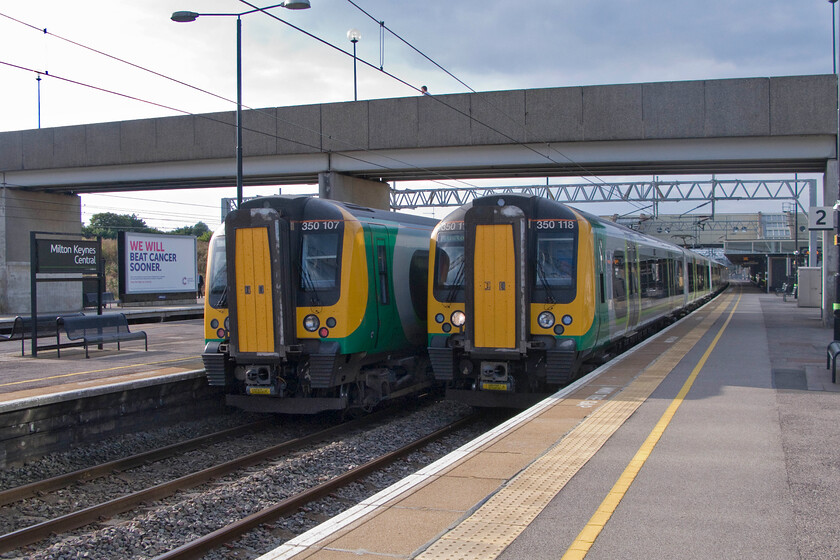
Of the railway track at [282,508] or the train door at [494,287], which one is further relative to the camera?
the train door at [494,287]

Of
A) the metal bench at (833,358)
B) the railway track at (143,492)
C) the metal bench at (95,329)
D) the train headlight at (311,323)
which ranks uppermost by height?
the train headlight at (311,323)

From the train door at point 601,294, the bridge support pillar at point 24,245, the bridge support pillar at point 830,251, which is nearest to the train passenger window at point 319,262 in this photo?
the train door at point 601,294

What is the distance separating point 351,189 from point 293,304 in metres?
16.0

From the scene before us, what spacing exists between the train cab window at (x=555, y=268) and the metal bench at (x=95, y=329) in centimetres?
955

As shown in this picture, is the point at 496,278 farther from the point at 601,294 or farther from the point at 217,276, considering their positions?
the point at 217,276

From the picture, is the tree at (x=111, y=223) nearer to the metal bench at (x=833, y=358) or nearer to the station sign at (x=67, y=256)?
the station sign at (x=67, y=256)

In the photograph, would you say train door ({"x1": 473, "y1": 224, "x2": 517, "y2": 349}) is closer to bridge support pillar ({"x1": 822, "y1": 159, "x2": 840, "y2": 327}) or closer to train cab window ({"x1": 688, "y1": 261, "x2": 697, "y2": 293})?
bridge support pillar ({"x1": 822, "y1": 159, "x2": 840, "y2": 327})

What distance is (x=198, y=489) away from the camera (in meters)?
8.59

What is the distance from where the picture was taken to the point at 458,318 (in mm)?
11273

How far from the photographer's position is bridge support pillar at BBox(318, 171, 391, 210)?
84.6ft

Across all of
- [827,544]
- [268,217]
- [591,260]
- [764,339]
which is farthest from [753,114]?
[827,544]

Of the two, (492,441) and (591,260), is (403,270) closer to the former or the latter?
(591,260)

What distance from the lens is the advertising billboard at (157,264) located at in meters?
33.2

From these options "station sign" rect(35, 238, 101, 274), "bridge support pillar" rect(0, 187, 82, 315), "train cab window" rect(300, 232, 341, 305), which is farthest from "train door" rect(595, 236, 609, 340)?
"bridge support pillar" rect(0, 187, 82, 315)
